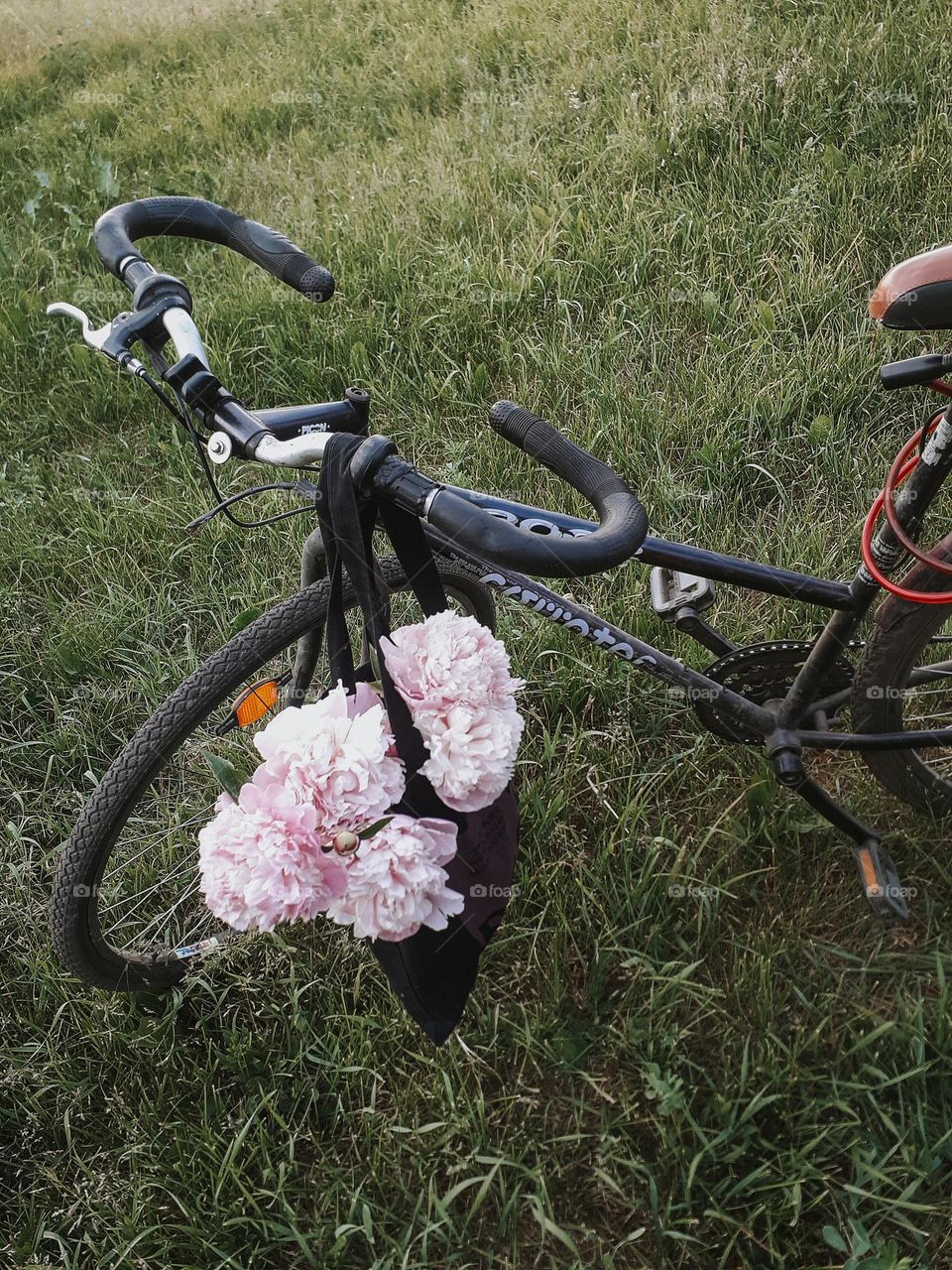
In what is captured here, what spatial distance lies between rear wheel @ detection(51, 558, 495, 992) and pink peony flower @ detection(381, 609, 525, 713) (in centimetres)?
61

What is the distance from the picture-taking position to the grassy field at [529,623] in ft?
6.07

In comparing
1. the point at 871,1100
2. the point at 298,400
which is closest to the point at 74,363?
the point at 298,400

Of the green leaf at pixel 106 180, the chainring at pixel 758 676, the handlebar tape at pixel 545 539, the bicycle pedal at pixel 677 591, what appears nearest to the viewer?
the handlebar tape at pixel 545 539

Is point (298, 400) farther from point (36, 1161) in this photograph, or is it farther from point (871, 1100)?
point (871, 1100)

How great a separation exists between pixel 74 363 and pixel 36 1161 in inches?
113

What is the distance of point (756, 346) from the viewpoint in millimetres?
3137

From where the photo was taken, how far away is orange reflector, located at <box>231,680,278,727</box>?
6.15ft

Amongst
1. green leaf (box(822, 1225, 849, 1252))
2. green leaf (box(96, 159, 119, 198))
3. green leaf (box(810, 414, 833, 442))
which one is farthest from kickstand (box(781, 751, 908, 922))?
green leaf (box(96, 159, 119, 198))

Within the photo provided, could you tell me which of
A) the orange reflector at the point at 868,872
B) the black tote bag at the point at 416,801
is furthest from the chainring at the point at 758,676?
the black tote bag at the point at 416,801

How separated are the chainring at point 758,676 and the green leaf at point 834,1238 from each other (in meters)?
0.96

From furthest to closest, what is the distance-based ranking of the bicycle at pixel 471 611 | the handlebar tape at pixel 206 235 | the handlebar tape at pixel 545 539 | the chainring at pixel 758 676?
the chainring at pixel 758 676, the handlebar tape at pixel 206 235, the bicycle at pixel 471 611, the handlebar tape at pixel 545 539

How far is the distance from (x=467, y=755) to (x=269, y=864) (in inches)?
11.1

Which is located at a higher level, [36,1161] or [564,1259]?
[36,1161]

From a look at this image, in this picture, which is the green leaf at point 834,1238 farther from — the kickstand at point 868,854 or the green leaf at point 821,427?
the green leaf at point 821,427
